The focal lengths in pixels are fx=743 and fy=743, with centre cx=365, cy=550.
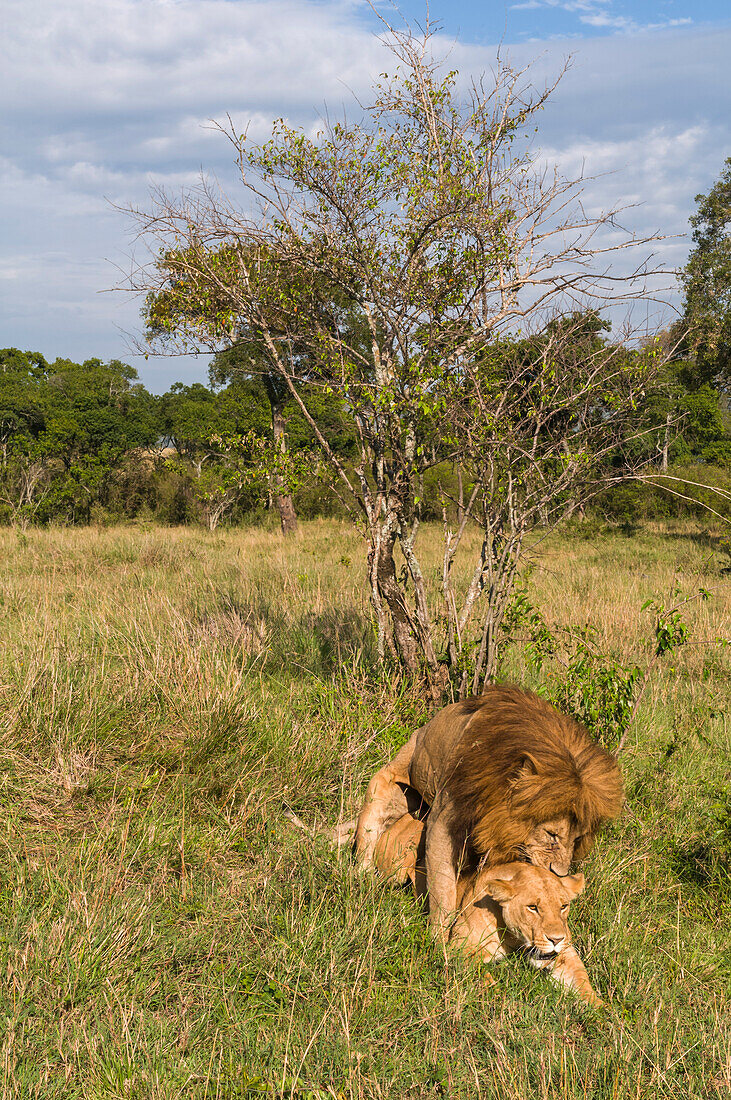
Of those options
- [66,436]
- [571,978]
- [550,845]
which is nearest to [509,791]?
[550,845]

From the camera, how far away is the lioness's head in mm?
2262

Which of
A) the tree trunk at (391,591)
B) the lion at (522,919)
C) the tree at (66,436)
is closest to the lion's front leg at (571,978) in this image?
the lion at (522,919)

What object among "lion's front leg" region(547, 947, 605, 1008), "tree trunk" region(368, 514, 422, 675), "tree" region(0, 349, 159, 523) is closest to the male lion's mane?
"lion's front leg" region(547, 947, 605, 1008)

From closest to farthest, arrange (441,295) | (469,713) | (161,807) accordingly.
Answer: (469,713) < (161,807) < (441,295)

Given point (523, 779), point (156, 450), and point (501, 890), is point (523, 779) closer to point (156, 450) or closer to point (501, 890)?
point (501, 890)

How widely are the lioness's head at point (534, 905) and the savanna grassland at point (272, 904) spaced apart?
23 cm

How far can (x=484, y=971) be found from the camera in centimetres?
245

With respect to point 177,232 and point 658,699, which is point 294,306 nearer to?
point 177,232

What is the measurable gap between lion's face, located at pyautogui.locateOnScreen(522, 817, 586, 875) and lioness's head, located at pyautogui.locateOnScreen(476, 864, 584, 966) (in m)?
0.04

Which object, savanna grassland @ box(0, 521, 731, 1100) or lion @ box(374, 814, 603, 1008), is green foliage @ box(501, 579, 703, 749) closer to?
savanna grassland @ box(0, 521, 731, 1100)

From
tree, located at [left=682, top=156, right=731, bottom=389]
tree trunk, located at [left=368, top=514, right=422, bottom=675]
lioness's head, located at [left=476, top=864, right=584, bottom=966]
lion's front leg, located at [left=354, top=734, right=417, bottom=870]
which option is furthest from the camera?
tree, located at [left=682, top=156, right=731, bottom=389]

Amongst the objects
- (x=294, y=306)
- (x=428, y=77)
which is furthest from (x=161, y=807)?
(x=428, y=77)

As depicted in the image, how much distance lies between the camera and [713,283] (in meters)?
17.4

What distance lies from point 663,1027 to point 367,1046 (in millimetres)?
947
